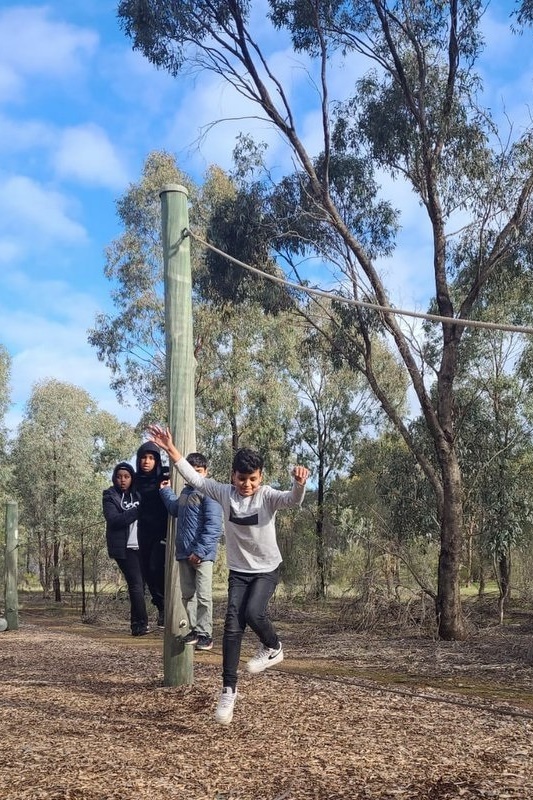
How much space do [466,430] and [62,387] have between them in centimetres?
2043

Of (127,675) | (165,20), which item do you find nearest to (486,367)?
(165,20)

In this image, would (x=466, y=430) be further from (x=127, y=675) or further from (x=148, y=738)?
(x=148, y=738)

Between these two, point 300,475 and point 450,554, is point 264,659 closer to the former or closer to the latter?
point 300,475

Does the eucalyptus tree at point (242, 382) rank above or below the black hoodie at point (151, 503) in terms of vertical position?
above

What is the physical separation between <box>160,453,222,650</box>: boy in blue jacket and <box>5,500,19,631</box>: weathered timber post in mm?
6660

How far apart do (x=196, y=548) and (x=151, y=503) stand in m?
0.71

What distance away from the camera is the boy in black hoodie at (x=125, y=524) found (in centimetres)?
624

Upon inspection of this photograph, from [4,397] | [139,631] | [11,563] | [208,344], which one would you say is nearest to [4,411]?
[4,397]

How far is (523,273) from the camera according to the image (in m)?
12.9

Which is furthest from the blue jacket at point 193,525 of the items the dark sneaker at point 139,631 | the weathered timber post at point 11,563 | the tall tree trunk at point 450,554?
the tall tree trunk at point 450,554

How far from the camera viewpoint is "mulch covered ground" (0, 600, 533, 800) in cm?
345

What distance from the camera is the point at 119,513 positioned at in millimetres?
6246

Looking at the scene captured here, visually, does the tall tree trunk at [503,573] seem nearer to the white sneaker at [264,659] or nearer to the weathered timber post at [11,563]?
the weathered timber post at [11,563]

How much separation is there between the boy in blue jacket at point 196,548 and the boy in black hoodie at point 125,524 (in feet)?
2.07
